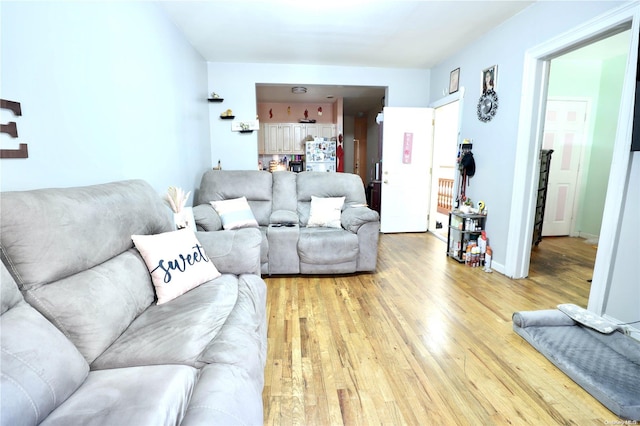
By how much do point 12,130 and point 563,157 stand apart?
5549 mm

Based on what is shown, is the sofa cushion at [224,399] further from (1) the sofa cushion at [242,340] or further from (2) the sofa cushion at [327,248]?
(2) the sofa cushion at [327,248]

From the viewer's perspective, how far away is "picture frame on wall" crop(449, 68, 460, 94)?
3.66m

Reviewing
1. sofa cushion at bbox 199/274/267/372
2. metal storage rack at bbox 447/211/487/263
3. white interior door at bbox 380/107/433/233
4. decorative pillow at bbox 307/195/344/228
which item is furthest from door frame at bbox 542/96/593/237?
sofa cushion at bbox 199/274/267/372

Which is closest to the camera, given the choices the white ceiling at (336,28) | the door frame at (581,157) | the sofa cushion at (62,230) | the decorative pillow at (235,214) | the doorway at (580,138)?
the sofa cushion at (62,230)

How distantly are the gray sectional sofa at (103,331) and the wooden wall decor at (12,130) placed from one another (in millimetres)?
276

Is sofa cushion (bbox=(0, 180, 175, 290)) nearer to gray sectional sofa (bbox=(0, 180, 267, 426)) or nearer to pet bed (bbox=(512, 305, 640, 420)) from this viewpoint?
gray sectional sofa (bbox=(0, 180, 267, 426))

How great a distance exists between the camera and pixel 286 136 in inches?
265

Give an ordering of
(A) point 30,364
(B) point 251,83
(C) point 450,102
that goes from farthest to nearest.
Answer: (B) point 251,83
(C) point 450,102
(A) point 30,364

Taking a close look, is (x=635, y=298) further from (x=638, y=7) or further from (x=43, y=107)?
(x=43, y=107)

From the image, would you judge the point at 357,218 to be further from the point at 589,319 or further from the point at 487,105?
the point at 487,105

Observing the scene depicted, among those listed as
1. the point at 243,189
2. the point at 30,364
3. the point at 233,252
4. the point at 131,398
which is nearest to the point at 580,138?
the point at 243,189

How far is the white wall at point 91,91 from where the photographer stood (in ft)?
4.19

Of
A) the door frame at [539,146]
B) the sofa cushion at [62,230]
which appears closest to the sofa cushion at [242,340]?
the sofa cushion at [62,230]

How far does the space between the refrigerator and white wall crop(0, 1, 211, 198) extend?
147 inches
